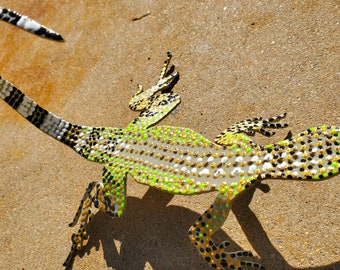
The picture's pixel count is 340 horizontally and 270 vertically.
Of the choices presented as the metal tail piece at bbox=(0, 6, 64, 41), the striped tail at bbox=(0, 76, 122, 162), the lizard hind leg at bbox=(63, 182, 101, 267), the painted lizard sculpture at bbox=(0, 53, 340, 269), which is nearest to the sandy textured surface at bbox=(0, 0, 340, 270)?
the lizard hind leg at bbox=(63, 182, 101, 267)

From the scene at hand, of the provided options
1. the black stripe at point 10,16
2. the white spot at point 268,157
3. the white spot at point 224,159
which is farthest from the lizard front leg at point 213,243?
the black stripe at point 10,16

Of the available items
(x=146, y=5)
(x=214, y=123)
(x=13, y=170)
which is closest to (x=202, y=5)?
(x=146, y=5)

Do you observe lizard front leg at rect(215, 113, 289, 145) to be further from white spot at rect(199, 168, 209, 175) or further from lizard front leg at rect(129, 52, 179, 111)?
lizard front leg at rect(129, 52, 179, 111)

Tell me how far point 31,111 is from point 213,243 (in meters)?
2.70

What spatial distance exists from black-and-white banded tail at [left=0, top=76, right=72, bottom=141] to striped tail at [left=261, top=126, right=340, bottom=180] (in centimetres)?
264

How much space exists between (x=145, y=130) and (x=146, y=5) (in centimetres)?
357

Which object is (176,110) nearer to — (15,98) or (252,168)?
(15,98)

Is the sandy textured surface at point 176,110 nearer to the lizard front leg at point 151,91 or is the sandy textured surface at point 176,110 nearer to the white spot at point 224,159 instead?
the lizard front leg at point 151,91

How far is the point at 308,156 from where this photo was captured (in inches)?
144

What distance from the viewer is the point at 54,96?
7.54 meters

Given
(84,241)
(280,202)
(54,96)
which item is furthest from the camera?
(54,96)

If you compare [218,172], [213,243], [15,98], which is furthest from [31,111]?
[213,243]

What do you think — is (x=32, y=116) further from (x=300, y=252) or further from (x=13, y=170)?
(x=300, y=252)

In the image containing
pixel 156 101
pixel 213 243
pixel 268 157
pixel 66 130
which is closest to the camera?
pixel 268 157
